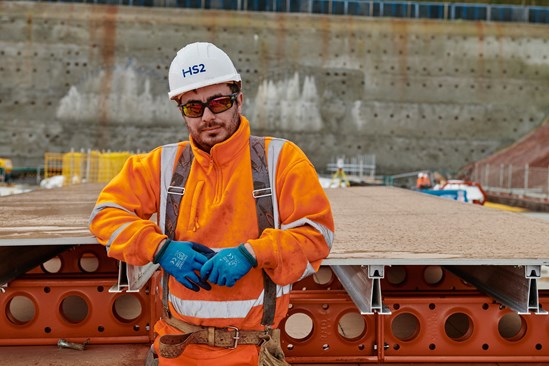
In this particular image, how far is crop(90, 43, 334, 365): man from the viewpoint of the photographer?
2.00 m

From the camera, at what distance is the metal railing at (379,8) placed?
28969mm

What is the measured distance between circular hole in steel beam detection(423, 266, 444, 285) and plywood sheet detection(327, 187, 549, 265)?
47 cm

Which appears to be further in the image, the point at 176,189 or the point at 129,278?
the point at 129,278

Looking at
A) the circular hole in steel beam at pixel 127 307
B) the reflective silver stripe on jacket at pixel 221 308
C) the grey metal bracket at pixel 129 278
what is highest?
the reflective silver stripe on jacket at pixel 221 308

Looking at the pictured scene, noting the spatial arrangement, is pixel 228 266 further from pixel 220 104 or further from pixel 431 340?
pixel 431 340

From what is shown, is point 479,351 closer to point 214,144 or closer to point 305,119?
point 214,144

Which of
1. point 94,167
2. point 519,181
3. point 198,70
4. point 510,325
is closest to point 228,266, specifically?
point 198,70

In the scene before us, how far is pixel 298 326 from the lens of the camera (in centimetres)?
371

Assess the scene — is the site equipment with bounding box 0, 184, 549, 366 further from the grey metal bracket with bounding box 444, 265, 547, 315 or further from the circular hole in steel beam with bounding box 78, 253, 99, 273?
the circular hole in steel beam with bounding box 78, 253, 99, 273

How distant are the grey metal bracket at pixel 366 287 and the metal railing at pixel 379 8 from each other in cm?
2766

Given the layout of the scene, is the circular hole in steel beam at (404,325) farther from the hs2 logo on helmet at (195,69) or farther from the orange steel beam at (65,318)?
the hs2 logo on helmet at (195,69)

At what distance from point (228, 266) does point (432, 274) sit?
11.1 ft

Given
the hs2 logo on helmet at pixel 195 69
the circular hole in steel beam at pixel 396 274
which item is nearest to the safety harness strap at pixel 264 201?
the hs2 logo on helmet at pixel 195 69

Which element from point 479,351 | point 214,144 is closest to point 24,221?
point 214,144
